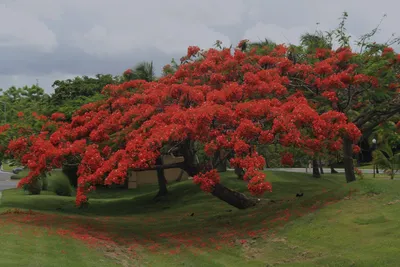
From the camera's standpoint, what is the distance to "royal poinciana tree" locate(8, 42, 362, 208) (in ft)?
45.5

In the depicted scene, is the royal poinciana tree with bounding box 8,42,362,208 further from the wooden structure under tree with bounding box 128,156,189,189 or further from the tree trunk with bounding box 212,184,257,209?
the wooden structure under tree with bounding box 128,156,189,189

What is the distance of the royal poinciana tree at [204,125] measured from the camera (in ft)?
45.5

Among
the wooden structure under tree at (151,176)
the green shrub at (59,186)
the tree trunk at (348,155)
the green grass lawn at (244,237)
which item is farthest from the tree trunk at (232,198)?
the wooden structure under tree at (151,176)

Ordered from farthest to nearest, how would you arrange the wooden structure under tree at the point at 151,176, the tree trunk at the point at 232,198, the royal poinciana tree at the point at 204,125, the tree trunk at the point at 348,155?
the wooden structure under tree at the point at 151,176 < the tree trunk at the point at 232,198 < the tree trunk at the point at 348,155 < the royal poinciana tree at the point at 204,125

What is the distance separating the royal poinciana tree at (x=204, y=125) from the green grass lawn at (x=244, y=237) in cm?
141

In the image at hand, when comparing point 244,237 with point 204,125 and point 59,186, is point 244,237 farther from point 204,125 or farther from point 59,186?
point 59,186

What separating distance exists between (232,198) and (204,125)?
17.4 feet

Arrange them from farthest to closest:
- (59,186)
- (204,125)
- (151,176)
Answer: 1. (151,176)
2. (59,186)
3. (204,125)

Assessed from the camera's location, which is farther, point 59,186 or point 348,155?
point 59,186

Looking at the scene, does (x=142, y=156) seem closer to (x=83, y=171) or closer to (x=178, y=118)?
(x=178, y=118)

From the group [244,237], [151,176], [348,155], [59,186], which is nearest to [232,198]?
[348,155]

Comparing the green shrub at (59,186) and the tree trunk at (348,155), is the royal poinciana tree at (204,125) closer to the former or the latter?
the tree trunk at (348,155)

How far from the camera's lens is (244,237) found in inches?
544

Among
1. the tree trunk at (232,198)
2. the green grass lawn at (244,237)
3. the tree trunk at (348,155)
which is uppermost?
the tree trunk at (348,155)
